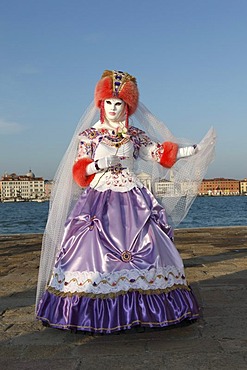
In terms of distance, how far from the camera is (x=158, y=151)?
5191 millimetres

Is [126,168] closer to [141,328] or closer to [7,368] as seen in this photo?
[141,328]

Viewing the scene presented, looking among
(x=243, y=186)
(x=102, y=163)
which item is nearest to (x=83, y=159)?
(x=102, y=163)

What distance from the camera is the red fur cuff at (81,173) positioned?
193 inches

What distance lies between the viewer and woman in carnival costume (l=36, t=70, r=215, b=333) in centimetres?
428

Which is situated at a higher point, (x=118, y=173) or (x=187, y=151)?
(x=187, y=151)

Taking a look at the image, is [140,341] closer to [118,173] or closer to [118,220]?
[118,220]

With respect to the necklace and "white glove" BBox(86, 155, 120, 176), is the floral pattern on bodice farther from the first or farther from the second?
"white glove" BBox(86, 155, 120, 176)

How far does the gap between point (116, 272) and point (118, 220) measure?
0.46m

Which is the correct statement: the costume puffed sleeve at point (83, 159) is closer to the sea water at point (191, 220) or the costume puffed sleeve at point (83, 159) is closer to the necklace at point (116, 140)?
the necklace at point (116, 140)

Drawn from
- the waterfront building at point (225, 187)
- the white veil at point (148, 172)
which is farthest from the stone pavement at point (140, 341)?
the waterfront building at point (225, 187)

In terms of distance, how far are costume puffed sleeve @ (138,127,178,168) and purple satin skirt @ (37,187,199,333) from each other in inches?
21.1

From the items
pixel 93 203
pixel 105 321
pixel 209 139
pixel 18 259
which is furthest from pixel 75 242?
pixel 18 259

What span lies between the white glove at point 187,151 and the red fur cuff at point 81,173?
870 mm

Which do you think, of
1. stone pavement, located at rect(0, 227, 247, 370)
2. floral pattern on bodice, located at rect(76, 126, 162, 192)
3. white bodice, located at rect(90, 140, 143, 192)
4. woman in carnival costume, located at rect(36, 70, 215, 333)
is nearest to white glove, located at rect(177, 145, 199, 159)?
woman in carnival costume, located at rect(36, 70, 215, 333)
